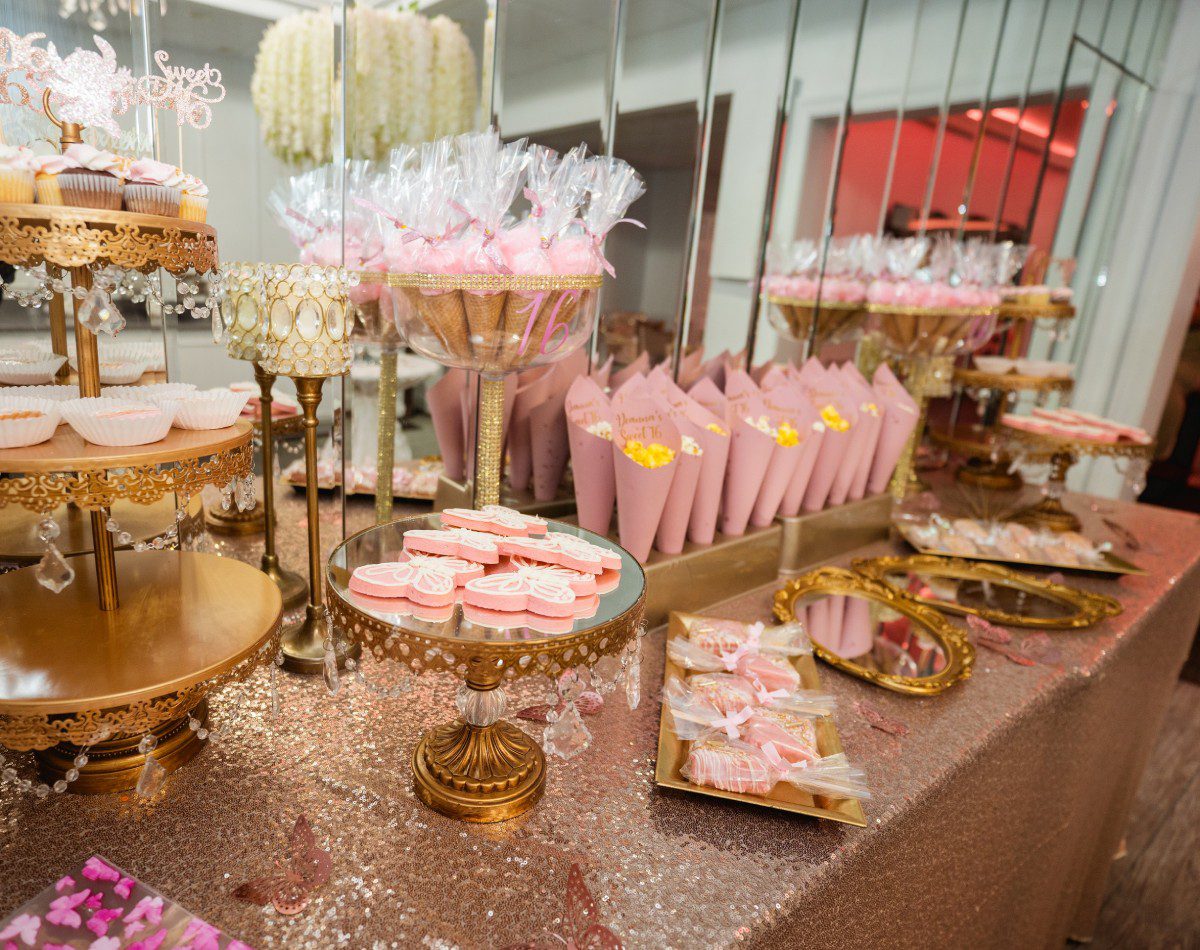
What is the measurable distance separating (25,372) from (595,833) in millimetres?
850

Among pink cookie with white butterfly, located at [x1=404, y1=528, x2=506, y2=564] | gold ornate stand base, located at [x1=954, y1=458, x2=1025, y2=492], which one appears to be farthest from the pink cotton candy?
gold ornate stand base, located at [x1=954, y1=458, x2=1025, y2=492]

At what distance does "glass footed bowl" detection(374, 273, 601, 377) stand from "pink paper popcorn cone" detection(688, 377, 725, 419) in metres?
0.36

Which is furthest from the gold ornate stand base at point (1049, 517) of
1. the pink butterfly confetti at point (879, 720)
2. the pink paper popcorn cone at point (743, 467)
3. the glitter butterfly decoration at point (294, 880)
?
the glitter butterfly decoration at point (294, 880)

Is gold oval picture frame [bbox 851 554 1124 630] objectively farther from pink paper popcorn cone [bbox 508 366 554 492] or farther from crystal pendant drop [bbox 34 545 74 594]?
crystal pendant drop [bbox 34 545 74 594]

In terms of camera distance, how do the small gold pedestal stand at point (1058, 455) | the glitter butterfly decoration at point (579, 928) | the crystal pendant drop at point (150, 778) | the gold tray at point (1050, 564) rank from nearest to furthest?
the glitter butterfly decoration at point (579, 928) < the crystal pendant drop at point (150, 778) < the gold tray at point (1050, 564) < the small gold pedestal stand at point (1058, 455)

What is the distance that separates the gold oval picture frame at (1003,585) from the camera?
4.16ft

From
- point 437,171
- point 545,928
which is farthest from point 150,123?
point 545,928

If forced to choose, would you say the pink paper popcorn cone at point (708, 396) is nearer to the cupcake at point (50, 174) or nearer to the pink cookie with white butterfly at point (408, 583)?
the pink cookie with white butterfly at point (408, 583)

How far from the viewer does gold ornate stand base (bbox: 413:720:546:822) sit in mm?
716

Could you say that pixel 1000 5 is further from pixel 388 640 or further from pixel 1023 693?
Result: pixel 388 640

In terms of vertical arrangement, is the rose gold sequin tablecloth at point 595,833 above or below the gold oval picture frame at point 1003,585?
below

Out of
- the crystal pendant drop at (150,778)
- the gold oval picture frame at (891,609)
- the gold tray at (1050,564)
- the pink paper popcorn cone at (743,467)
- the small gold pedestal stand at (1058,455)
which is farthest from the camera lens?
the small gold pedestal stand at (1058,455)

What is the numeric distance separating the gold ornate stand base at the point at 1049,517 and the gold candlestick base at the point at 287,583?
168 centimetres

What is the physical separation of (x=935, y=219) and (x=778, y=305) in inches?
46.3
